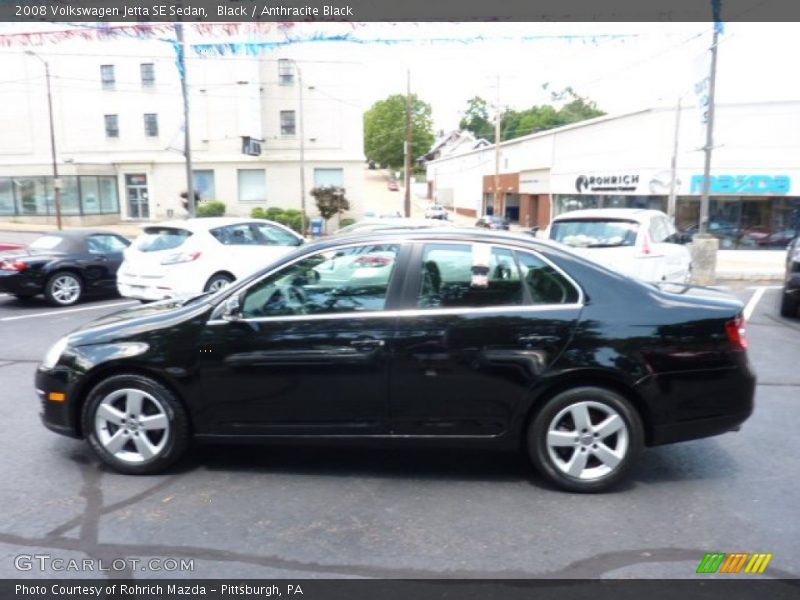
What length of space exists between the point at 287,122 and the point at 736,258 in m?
26.3

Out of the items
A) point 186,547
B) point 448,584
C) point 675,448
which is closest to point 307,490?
point 186,547

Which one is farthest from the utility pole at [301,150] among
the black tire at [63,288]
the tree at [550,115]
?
the tree at [550,115]

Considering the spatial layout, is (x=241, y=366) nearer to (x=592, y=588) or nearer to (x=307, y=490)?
(x=307, y=490)

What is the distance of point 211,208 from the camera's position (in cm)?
Result: 3759

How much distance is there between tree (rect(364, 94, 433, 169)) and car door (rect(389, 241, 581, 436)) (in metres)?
86.1

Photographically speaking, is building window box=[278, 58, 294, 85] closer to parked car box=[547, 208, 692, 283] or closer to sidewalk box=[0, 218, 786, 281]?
sidewalk box=[0, 218, 786, 281]

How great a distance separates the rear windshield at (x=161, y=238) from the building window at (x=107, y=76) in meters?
33.4

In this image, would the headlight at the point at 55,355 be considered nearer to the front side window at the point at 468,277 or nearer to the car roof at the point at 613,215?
the front side window at the point at 468,277

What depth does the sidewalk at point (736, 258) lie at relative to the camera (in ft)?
56.2

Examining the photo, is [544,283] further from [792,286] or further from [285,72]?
[285,72]

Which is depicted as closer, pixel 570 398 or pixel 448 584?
pixel 448 584

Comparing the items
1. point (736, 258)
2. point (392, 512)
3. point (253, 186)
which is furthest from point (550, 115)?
point (392, 512)

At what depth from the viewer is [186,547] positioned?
11.7ft

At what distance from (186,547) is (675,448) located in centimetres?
351
